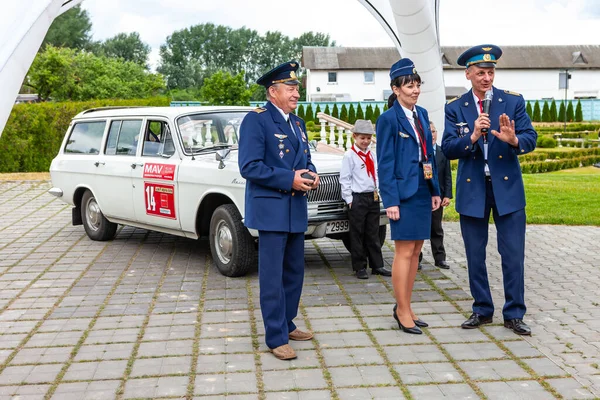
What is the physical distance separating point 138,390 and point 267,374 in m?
0.85

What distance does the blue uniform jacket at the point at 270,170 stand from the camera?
5180mm

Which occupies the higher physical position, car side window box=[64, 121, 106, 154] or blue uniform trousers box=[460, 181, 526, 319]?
car side window box=[64, 121, 106, 154]

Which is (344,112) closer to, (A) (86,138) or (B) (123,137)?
(A) (86,138)

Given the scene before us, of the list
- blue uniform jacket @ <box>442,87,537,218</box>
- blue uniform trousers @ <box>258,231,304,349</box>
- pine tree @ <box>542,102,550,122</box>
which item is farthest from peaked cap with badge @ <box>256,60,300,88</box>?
pine tree @ <box>542,102,550,122</box>

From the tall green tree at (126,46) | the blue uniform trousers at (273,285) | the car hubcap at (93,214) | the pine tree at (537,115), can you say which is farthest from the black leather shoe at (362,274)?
the tall green tree at (126,46)

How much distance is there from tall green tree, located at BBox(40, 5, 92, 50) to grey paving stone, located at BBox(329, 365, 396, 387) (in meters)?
78.3

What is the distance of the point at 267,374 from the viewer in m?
4.96

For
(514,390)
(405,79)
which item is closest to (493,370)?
(514,390)

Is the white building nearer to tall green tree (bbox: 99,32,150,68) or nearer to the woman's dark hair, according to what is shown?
tall green tree (bbox: 99,32,150,68)

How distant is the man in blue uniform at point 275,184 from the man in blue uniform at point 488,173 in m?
1.33

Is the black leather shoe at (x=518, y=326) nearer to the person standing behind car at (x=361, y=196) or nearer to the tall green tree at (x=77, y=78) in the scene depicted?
the person standing behind car at (x=361, y=196)

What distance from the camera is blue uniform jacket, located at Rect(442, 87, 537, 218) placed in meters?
5.71

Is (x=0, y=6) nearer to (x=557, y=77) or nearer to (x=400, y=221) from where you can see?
(x=400, y=221)

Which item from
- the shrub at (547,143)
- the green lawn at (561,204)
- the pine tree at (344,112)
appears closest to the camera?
the green lawn at (561,204)
